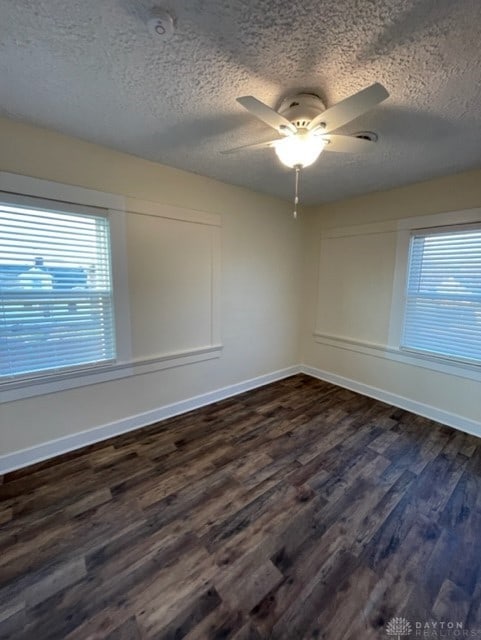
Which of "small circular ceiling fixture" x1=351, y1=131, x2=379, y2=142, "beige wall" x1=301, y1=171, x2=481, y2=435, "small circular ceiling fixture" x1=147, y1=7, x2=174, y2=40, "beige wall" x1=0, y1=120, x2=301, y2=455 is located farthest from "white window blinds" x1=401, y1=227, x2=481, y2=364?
"small circular ceiling fixture" x1=147, y1=7, x2=174, y2=40

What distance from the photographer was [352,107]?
122cm

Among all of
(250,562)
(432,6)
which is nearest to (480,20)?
(432,6)

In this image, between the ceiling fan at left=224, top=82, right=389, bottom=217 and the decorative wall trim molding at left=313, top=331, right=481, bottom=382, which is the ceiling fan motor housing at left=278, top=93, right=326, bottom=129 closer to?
the ceiling fan at left=224, top=82, right=389, bottom=217

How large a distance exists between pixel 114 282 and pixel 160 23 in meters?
1.68

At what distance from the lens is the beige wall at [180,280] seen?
6.53 ft

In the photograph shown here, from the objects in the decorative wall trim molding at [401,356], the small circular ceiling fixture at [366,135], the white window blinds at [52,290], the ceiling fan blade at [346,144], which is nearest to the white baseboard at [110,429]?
the white window blinds at [52,290]

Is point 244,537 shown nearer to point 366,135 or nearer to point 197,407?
point 197,407

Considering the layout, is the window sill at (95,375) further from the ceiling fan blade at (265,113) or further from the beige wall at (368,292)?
the ceiling fan blade at (265,113)

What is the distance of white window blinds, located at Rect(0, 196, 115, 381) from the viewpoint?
1.88 m

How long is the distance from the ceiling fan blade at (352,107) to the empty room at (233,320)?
0.06 feet

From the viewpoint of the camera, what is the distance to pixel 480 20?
1032 millimetres

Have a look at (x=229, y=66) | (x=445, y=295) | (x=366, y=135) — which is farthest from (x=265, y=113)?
(x=445, y=295)

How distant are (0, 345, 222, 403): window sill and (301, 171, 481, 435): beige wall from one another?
1.73 metres

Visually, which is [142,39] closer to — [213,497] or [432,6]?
[432,6]
